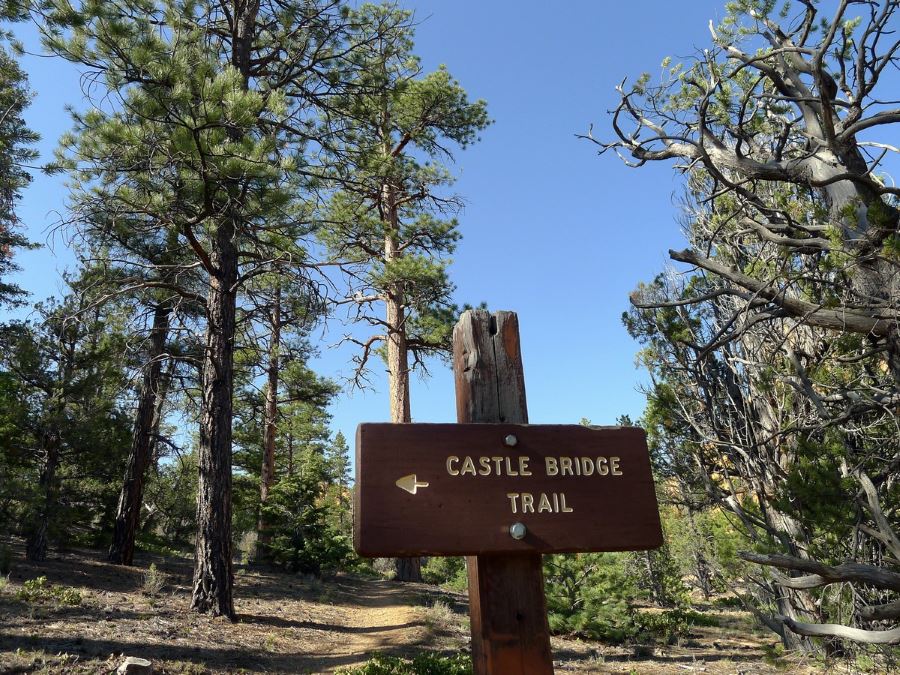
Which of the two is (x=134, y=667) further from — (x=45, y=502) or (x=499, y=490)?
(x=45, y=502)

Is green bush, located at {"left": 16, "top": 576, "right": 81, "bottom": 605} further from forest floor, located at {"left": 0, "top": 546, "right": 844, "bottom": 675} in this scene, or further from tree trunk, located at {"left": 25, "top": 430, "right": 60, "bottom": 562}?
tree trunk, located at {"left": 25, "top": 430, "right": 60, "bottom": 562}

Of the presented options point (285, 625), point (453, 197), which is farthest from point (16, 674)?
point (453, 197)

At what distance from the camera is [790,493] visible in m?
5.11

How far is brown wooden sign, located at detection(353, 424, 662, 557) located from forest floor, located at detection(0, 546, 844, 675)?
9.30 feet

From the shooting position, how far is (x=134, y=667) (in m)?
4.53

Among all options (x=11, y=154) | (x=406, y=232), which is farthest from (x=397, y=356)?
(x=11, y=154)

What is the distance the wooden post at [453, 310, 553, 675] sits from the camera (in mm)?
1861

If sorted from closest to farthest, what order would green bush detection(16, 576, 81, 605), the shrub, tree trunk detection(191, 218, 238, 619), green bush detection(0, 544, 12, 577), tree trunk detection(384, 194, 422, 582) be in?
green bush detection(16, 576, 81, 605), tree trunk detection(191, 218, 238, 619), the shrub, green bush detection(0, 544, 12, 577), tree trunk detection(384, 194, 422, 582)

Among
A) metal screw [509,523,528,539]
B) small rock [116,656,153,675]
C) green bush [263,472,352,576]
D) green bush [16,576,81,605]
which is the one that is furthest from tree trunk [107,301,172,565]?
metal screw [509,523,528,539]

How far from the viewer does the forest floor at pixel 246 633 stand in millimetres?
5324

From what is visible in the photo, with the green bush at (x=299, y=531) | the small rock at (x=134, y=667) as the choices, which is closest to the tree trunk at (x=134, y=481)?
the green bush at (x=299, y=531)

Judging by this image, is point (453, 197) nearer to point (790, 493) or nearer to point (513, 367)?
point (790, 493)

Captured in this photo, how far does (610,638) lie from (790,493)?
15.9ft

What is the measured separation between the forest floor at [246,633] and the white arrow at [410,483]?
345 cm
